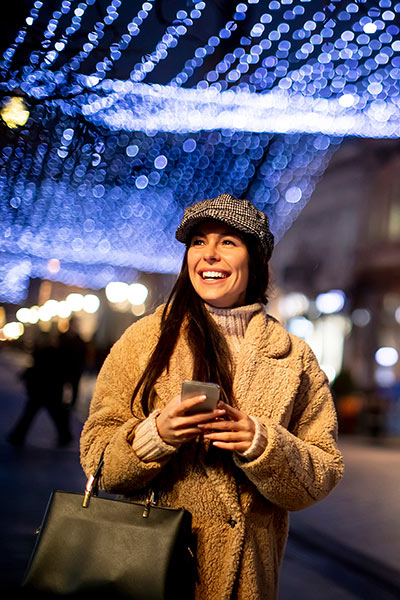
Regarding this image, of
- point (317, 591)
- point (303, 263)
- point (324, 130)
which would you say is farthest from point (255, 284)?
point (303, 263)

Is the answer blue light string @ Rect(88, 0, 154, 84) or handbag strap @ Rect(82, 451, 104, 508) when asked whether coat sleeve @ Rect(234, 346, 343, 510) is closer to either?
handbag strap @ Rect(82, 451, 104, 508)

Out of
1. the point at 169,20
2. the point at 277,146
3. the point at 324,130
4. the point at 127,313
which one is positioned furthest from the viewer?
the point at 127,313

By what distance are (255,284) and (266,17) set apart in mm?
2163

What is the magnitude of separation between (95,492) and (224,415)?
480 mm

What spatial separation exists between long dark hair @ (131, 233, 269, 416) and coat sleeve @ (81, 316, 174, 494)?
0.06 meters

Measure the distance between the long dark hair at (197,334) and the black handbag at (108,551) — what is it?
0.35 m

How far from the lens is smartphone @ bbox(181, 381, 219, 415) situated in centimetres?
168

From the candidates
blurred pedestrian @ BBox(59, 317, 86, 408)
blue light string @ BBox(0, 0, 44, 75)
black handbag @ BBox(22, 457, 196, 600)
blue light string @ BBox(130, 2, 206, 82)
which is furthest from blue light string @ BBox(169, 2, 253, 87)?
blurred pedestrian @ BBox(59, 317, 86, 408)

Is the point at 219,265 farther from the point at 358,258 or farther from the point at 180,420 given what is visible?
the point at 358,258

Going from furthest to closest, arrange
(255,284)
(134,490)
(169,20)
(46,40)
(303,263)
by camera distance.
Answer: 1. (303,263)
2. (169,20)
3. (46,40)
4. (255,284)
5. (134,490)

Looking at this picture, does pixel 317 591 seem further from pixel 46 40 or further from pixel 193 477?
pixel 46 40

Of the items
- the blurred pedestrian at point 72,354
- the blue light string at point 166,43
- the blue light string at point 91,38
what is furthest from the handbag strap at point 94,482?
the blurred pedestrian at point 72,354

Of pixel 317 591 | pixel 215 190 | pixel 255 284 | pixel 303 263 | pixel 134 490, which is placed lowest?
pixel 317 591

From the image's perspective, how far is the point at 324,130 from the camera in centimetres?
454
